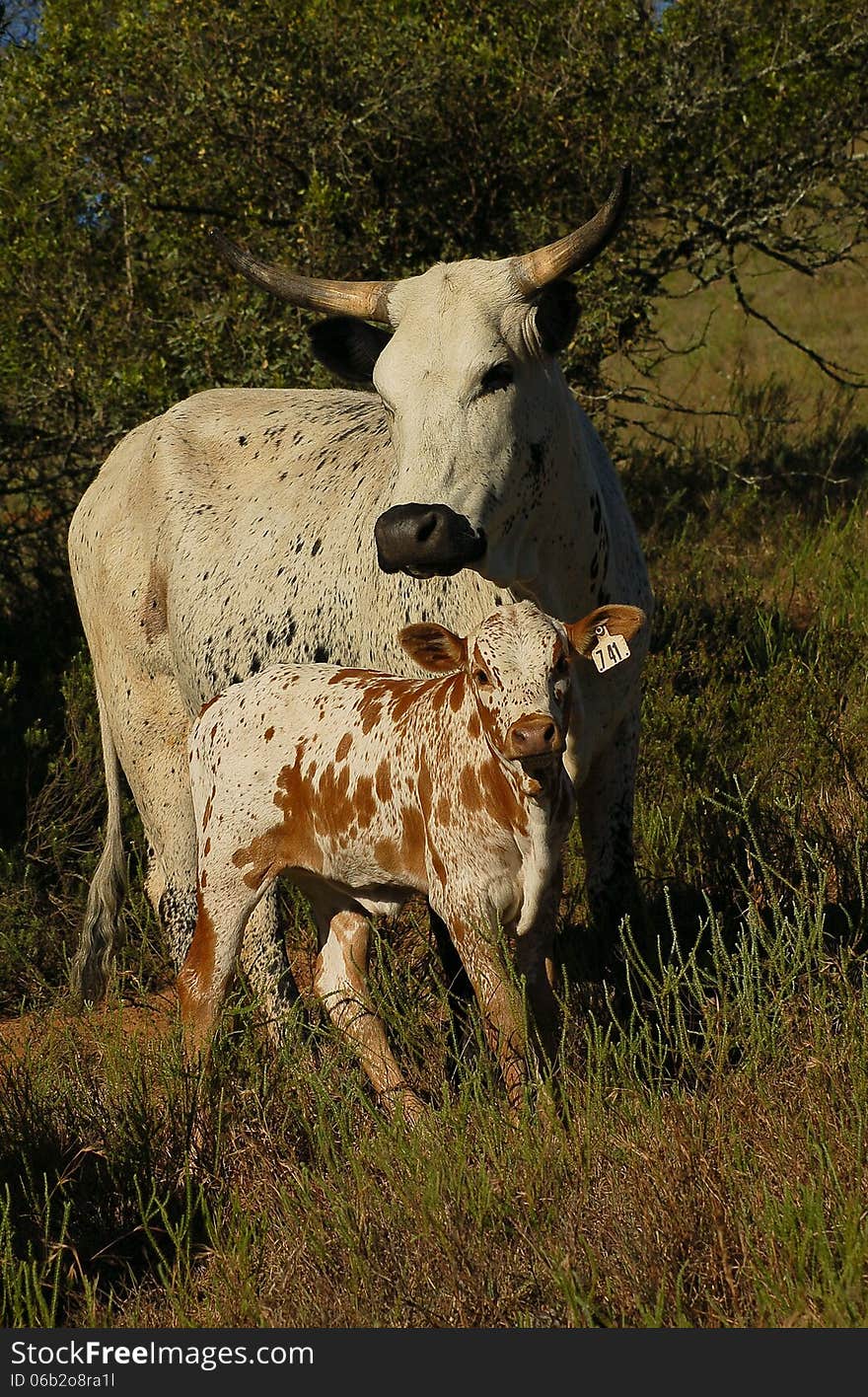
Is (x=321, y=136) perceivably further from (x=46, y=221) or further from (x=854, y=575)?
(x=854, y=575)

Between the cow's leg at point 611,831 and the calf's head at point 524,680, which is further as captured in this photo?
the cow's leg at point 611,831

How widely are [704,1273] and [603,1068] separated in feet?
2.81

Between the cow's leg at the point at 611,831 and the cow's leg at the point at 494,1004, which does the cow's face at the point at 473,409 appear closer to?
the cow's leg at the point at 611,831

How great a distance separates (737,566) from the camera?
27.1 ft

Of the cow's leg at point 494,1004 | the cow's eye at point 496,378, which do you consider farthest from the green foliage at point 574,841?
the cow's eye at point 496,378

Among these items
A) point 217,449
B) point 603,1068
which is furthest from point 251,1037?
point 217,449

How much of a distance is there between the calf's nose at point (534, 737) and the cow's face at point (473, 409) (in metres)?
0.75

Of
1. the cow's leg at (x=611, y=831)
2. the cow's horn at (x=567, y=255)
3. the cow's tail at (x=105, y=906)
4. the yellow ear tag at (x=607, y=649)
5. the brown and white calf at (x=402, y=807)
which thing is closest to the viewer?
the brown and white calf at (x=402, y=807)

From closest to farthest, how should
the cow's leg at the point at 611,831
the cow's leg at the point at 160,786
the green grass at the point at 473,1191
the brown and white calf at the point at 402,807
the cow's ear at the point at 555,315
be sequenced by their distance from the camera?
the green grass at the point at 473,1191 → the brown and white calf at the point at 402,807 → the cow's ear at the point at 555,315 → the cow's leg at the point at 611,831 → the cow's leg at the point at 160,786

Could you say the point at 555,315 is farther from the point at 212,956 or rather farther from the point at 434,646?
the point at 212,956

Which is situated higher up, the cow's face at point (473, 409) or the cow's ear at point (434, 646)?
the cow's face at point (473, 409)

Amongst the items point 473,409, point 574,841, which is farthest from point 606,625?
point 574,841

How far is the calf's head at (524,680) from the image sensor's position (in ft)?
11.4

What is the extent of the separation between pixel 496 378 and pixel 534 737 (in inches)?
57.3
